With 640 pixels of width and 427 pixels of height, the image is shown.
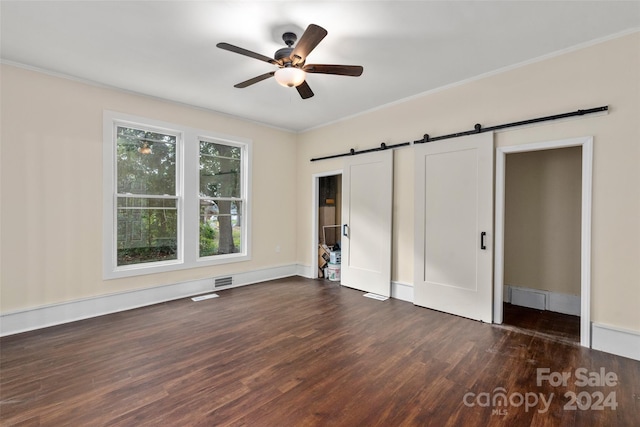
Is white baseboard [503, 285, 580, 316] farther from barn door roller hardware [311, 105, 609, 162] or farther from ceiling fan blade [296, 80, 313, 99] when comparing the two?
ceiling fan blade [296, 80, 313, 99]

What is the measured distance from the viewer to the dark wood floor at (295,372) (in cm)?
194

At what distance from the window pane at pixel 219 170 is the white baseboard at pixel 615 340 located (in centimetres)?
513

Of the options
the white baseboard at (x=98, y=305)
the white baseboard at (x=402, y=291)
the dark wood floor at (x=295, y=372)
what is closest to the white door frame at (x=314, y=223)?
the white baseboard at (x=98, y=305)

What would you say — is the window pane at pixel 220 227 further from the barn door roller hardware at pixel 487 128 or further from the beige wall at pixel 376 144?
the barn door roller hardware at pixel 487 128

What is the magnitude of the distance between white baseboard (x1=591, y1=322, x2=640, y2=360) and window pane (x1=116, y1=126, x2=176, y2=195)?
5.49m

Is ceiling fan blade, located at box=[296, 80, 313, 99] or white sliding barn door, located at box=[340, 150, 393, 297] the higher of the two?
ceiling fan blade, located at box=[296, 80, 313, 99]

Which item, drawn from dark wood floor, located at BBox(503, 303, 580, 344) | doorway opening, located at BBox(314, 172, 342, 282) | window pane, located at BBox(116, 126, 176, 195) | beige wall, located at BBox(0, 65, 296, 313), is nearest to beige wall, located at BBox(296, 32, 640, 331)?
dark wood floor, located at BBox(503, 303, 580, 344)

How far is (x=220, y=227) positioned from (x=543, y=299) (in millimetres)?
5094

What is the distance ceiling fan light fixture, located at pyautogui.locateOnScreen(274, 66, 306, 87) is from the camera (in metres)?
2.64

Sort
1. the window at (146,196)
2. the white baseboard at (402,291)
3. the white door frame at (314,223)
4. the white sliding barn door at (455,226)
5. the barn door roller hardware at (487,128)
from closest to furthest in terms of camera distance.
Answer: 1. the barn door roller hardware at (487,128)
2. the white sliding barn door at (455,226)
3. the window at (146,196)
4. the white baseboard at (402,291)
5. the white door frame at (314,223)

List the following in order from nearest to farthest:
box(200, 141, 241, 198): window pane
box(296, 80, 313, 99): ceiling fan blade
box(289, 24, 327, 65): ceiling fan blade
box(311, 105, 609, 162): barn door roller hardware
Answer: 1. box(289, 24, 327, 65): ceiling fan blade
2. box(311, 105, 609, 162): barn door roller hardware
3. box(296, 80, 313, 99): ceiling fan blade
4. box(200, 141, 241, 198): window pane

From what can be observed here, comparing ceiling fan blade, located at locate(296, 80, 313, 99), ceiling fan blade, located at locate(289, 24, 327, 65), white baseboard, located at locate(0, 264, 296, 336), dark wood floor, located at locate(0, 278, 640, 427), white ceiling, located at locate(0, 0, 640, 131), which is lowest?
dark wood floor, located at locate(0, 278, 640, 427)

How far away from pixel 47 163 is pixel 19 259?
3.73ft

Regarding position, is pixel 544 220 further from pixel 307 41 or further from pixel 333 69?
pixel 307 41
